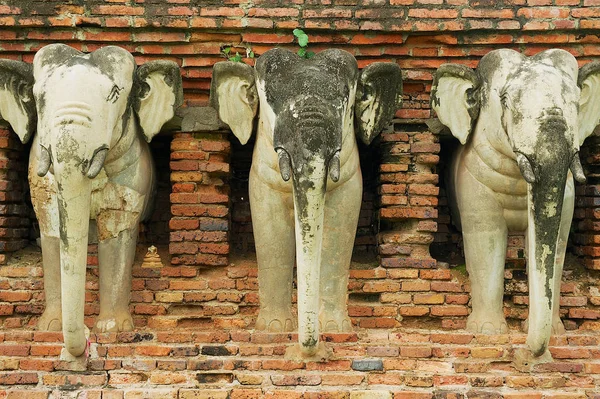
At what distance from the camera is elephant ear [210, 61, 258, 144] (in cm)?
543

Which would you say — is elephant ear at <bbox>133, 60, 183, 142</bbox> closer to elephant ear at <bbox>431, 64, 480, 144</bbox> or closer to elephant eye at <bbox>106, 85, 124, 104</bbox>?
elephant eye at <bbox>106, 85, 124, 104</bbox>

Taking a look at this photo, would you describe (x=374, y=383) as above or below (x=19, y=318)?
below

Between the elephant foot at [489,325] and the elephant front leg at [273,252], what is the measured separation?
112cm

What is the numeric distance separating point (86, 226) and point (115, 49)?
3.58 feet

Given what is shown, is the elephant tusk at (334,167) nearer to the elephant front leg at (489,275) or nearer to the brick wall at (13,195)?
the elephant front leg at (489,275)

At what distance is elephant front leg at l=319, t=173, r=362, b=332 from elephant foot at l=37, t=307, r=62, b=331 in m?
1.58

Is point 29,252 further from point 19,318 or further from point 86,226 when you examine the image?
point 86,226

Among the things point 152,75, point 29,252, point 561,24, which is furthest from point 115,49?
point 561,24

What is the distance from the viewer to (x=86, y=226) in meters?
4.86

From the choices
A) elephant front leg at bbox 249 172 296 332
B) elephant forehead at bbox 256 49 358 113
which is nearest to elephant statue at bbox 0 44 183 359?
elephant forehead at bbox 256 49 358 113

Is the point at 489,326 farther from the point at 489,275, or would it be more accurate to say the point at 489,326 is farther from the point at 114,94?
the point at 114,94

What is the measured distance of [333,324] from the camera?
5.39 metres

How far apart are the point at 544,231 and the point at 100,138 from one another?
2454mm

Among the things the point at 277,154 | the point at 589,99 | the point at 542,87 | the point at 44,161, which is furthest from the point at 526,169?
the point at 44,161
